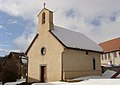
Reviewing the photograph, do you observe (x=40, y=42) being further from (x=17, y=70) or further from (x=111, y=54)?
(x=111, y=54)

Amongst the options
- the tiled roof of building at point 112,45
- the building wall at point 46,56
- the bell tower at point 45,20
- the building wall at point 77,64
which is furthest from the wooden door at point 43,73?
the tiled roof of building at point 112,45

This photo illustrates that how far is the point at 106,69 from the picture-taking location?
35781 millimetres

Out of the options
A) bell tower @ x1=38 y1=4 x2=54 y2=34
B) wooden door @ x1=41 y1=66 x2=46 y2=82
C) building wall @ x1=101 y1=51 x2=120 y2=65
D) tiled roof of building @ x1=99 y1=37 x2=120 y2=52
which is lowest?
wooden door @ x1=41 y1=66 x2=46 y2=82

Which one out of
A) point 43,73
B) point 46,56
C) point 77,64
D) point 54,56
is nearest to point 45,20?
point 46,56

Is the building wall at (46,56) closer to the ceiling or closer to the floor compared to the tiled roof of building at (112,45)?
closer to the floor

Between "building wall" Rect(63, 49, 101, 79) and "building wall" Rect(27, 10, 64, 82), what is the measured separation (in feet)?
2.62

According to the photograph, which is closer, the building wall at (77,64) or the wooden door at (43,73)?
the building wall at (77,64)

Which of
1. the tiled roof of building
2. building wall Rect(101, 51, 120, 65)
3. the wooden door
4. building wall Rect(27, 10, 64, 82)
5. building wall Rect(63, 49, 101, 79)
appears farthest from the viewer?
the tiled roof of building

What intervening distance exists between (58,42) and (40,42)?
133 inches

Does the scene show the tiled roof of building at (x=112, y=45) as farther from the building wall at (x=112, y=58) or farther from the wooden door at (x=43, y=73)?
the wooden door at (x=43, y=73)

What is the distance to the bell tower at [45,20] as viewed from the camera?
26166 mm

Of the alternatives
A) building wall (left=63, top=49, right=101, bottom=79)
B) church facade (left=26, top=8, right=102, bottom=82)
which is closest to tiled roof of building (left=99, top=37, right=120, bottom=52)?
building wall (left=63, top=49, right=101, bottom=79)

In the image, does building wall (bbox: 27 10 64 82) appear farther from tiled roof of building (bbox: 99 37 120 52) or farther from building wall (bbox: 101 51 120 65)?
building wall (bbox: 101 51 120 65)

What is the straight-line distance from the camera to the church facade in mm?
24547
